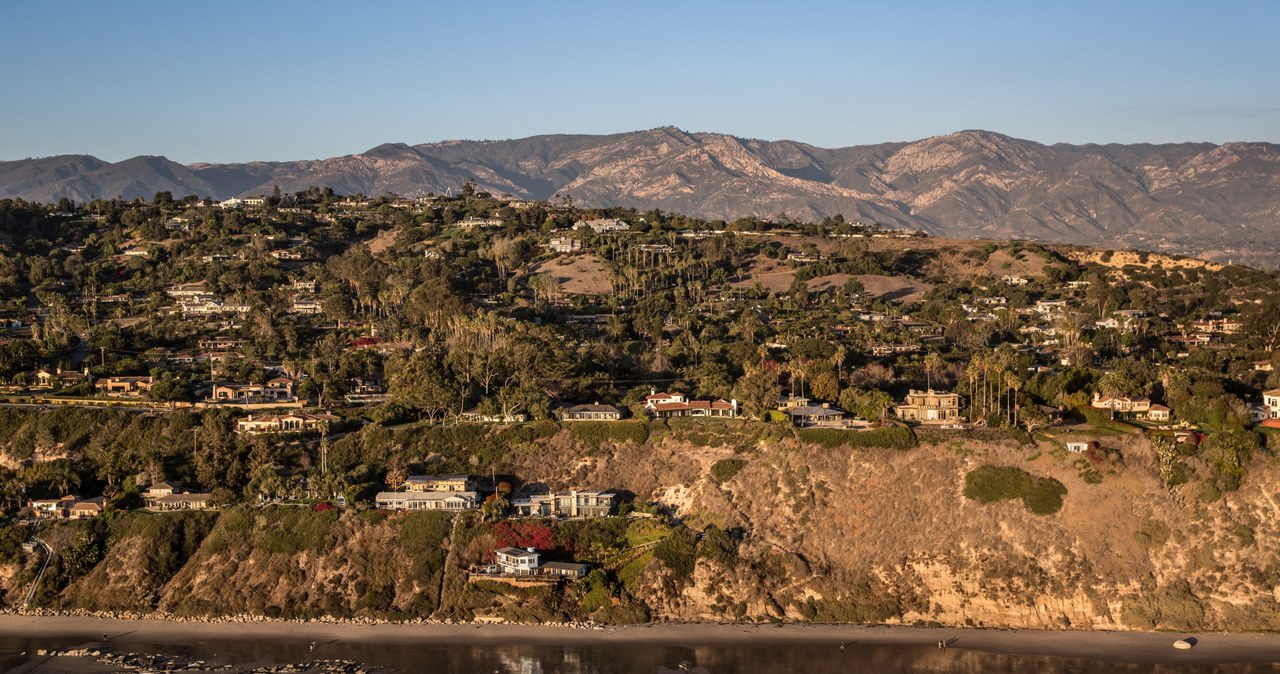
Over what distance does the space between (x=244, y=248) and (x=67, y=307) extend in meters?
20.0

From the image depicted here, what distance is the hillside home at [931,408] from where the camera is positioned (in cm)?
5456

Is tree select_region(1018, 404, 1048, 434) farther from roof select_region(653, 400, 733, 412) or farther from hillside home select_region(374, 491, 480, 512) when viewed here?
hillside home select_region(374, 491, 480, 512)

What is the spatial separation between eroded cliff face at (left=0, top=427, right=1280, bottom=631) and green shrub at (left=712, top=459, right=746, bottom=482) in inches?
10.8

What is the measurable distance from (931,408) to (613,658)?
21276 mm

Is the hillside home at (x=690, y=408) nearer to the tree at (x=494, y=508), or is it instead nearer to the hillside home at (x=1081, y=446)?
the tree at (x=494, y=508)

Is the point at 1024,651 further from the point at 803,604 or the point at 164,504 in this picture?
the point at 164,504

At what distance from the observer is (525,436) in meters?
54.3

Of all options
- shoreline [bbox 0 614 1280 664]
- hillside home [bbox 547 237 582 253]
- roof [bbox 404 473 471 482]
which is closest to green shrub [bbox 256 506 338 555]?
shoreline [bbox 0 614 1280 664]

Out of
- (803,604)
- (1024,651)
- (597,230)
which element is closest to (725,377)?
(803,604)

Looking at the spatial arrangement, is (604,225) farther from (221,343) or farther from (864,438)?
(864,438)

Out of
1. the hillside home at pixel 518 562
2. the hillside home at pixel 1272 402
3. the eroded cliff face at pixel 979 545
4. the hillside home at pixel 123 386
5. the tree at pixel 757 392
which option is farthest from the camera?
the hillside home at pixel 123 386

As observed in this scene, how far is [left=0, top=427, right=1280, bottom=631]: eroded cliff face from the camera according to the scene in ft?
142

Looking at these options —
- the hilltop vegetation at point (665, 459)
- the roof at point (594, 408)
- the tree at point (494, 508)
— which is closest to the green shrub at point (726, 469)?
the hilltop vegetation at point (665, 459)

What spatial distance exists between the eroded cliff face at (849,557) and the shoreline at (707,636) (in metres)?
0.73
